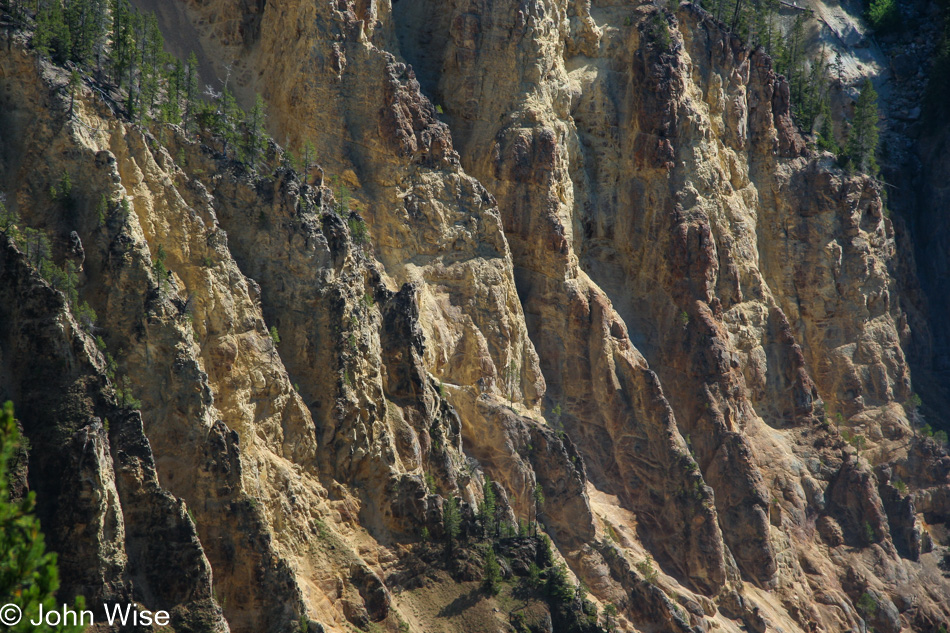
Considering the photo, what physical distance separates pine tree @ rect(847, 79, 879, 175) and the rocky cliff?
4369 mm

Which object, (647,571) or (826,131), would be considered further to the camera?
(826,131)

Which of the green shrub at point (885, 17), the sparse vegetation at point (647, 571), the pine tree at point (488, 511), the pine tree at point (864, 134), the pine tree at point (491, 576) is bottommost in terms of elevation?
the pine tree at point (491, 576)

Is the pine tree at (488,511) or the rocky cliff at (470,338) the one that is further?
the pine tree at (488,511)

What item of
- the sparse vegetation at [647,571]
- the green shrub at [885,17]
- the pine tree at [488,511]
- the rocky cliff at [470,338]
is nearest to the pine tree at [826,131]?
the rocky cliff at [470,338]

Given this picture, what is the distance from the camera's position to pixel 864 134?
3462 inches

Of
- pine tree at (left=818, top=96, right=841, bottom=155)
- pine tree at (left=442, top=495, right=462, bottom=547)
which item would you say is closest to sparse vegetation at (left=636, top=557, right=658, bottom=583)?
pine tree at (left=442, top=495, right=462, bottom=547)

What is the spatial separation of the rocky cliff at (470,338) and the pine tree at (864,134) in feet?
14.3

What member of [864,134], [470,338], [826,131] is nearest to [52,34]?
[470,338]

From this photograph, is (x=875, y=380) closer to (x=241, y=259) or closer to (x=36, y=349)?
(x=241, y=259)

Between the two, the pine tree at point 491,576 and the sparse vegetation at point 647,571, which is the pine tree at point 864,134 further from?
the pine tree at point 491,576

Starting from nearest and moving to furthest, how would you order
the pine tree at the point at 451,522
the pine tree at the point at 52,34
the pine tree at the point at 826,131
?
the pine tree at the point at 52,34 → the pine tree at the point at 451,522 → the pine tree at the point at 826,131

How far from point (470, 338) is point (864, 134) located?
148 ft

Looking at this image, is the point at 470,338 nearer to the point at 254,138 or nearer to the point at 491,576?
the point at 491,576

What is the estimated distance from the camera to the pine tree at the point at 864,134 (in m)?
87.2
